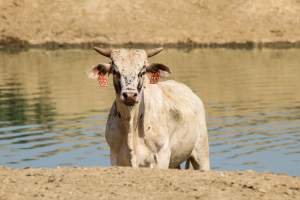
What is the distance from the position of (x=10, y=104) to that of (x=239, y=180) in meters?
22.6

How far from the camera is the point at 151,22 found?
70375 millimetres

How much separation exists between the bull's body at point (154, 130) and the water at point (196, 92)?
5.31m

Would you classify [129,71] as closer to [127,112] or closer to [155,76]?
[127,112]

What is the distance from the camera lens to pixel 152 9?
237 feet

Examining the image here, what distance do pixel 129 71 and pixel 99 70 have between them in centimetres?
85

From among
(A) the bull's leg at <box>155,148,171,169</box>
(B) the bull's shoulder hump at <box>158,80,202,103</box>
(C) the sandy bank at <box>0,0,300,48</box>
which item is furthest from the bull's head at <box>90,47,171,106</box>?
(C) the sandy bank at <box>0,0,300,48</box>

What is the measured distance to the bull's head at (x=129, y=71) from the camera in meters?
14.8

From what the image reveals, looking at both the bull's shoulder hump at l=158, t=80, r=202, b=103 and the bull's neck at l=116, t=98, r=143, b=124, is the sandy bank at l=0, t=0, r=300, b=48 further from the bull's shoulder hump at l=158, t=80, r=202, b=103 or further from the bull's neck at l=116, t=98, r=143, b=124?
the bull's neck at l=116, t=98, r=143, b=124

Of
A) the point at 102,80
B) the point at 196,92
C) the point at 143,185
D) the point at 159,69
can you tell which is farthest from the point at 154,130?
the point at 196,92

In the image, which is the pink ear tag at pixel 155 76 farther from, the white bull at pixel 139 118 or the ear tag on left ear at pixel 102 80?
the ear tag on left ear at pixel 102 80

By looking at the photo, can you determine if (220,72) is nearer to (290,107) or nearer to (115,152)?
(290,107)

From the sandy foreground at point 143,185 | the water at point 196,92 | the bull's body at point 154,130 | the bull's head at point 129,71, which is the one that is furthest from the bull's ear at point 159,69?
the water at point 196,92

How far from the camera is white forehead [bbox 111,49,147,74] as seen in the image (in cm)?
1520

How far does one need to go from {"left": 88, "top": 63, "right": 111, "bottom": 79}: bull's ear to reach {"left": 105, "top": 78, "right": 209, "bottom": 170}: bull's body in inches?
20.5
